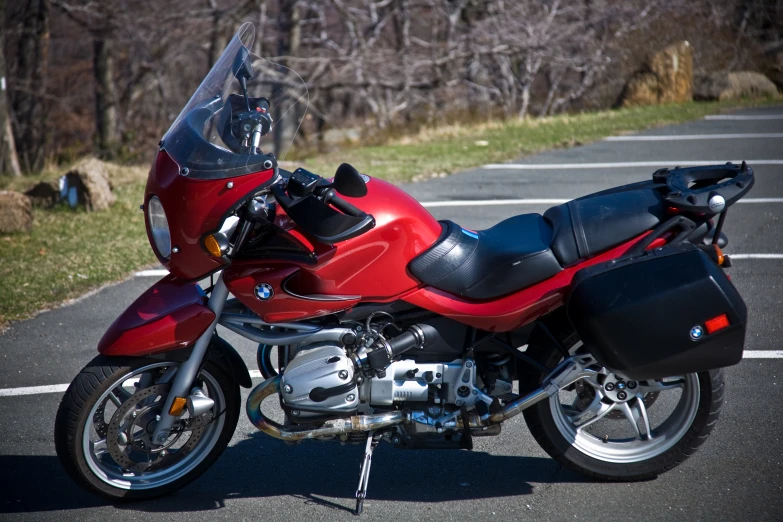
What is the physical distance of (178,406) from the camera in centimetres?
337

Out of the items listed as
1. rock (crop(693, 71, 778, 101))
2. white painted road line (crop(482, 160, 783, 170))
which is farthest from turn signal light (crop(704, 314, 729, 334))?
rock (crop(693, 71, 778, 101))

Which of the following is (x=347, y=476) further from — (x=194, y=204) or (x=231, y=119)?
(x=231, y=119)

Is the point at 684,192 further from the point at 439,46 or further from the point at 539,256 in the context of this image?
the point at 439,46

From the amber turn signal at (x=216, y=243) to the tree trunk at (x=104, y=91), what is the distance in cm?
2148

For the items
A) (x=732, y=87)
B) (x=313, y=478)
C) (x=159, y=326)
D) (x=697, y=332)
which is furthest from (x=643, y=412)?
(x=732, y=87)

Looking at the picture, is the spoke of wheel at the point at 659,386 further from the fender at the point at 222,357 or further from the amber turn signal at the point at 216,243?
the amber turn signal at the point at 216,243

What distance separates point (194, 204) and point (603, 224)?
1624 millimetres

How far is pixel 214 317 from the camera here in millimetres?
3299

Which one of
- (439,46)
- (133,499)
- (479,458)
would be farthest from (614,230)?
(439,46)

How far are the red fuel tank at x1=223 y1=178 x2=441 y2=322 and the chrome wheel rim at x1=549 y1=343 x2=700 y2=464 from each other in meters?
0.94

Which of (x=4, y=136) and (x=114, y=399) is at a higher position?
(x=114, y=399)

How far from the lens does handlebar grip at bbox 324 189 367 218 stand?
9.82 feet

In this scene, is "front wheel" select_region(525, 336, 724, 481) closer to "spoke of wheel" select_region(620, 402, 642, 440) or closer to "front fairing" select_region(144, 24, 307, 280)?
"spoke of wheel" select_region(620, 402, 642, 440)

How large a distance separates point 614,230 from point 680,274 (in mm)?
339
